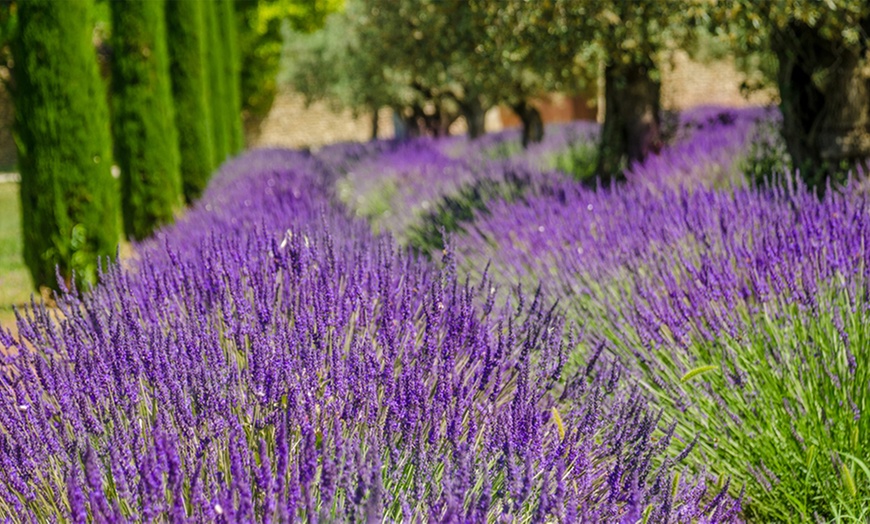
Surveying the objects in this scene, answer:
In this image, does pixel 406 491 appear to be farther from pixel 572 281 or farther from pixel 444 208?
pixel 444 208

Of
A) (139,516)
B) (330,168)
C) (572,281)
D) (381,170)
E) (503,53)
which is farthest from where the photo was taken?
(330,168)

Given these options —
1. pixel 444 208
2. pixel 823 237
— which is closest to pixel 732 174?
pixel 444 208

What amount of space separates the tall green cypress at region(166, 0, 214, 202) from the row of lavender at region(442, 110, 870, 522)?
9.22 meters

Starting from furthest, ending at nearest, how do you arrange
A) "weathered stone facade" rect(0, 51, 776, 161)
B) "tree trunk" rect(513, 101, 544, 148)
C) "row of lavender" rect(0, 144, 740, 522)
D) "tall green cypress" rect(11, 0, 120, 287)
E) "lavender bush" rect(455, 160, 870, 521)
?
"weathered stone facade" rect(0, 51, 776, 161)
"tree trunk" rect(513, 101, 544, 148)
"tall green cypress" rect(11, 0, 120, 287)
"lavender bush" rect(455, 160, 870, 521)
"row of lavender" rect(0, 144, 740, 522)

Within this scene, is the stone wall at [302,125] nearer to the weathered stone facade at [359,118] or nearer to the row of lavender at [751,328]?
the weathered stone facade at [359,118]

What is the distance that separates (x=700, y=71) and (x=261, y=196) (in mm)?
24977

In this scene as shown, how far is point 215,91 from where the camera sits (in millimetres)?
15602

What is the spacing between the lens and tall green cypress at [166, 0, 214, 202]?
1214 cm

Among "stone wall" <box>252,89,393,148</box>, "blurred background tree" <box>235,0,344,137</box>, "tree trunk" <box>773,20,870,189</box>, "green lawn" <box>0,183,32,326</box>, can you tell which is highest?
"blurred background tree" <box>235,0,344,137</box>

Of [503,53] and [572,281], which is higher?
[503,53]

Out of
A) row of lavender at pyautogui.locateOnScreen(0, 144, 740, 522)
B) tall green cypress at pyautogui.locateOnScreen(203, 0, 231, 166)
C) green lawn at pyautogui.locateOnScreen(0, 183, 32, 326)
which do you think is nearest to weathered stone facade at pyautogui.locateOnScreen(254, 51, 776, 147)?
tall green cypress at pyautogui.locateOnScreen(203, 0, 231, 166)

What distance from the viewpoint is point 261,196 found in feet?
22.4

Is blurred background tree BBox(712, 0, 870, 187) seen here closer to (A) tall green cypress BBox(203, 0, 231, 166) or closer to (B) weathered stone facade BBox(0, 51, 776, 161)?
(A) tall green cypress BBox(203, 0, 231, 166)

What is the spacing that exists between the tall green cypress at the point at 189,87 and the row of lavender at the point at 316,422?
9.89m
